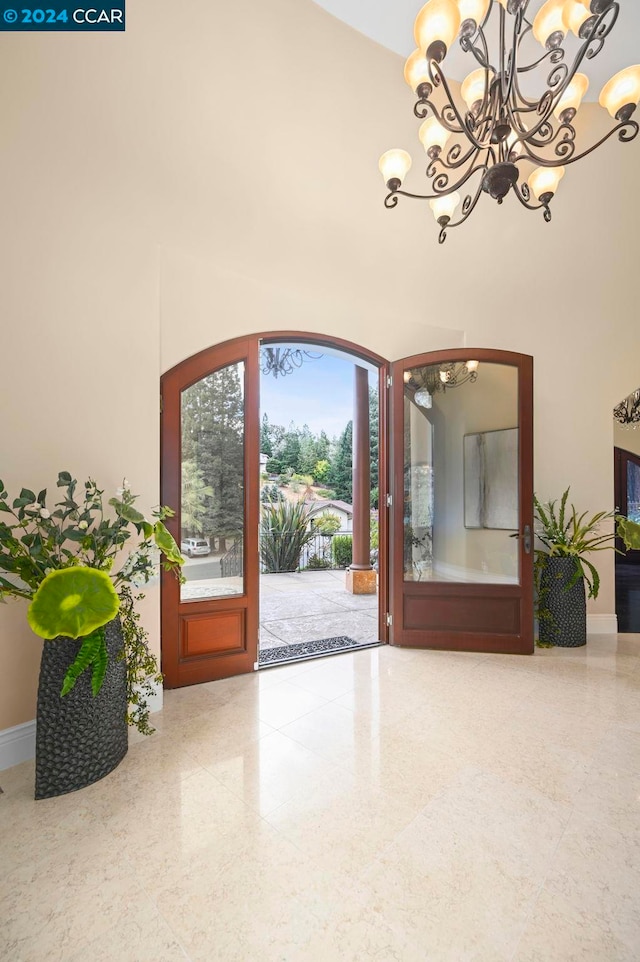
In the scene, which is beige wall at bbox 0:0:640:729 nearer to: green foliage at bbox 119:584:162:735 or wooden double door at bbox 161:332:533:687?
wooden double door at bbox 161:332:533:687

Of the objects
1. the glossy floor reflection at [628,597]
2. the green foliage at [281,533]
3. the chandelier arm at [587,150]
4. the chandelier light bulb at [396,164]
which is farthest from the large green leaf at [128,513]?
the green foliage at [281,533]

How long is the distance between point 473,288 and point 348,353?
54.1 inches

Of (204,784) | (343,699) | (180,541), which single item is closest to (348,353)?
(180,541)

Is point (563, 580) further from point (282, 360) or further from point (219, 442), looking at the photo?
point (282, 360)

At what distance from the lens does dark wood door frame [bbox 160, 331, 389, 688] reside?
306 centimetres

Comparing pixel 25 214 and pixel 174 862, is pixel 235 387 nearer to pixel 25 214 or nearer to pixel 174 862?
pixel 25 214

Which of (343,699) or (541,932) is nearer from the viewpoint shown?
(541,932)

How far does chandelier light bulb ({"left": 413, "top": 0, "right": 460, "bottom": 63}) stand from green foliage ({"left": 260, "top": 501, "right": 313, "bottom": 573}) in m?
6.65

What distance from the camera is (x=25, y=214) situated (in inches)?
94.0

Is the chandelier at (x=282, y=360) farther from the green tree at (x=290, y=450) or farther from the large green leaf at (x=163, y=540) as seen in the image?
the large green leaf at (x=163, y=540)

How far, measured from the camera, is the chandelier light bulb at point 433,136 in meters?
2.38

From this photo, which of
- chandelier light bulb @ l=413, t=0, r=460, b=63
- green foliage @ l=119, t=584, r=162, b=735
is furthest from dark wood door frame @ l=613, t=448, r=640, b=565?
green foliage @ l=119, t=584, r=162, b=735

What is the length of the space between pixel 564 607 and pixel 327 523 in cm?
575

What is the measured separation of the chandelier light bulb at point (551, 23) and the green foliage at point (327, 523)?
743cm
